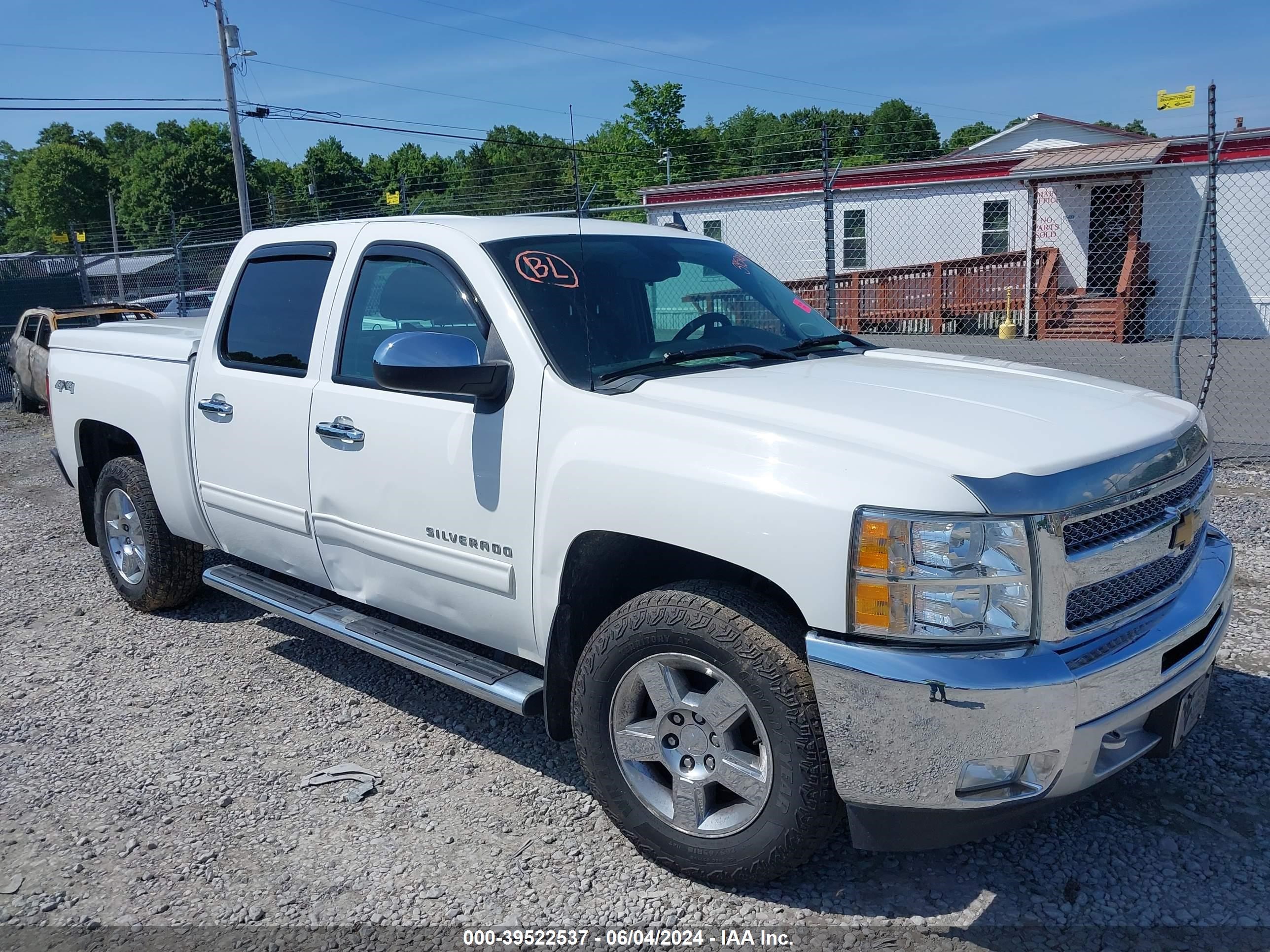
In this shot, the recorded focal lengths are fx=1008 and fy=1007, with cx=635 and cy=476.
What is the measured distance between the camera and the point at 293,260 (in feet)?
14.1

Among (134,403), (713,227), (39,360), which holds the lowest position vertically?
(39,360)

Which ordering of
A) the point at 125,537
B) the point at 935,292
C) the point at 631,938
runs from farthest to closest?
the point at 935,292 → the point at 125,537 → the point at 631,938

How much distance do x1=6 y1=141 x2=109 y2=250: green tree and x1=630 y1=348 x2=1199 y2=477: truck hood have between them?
96.1 meters

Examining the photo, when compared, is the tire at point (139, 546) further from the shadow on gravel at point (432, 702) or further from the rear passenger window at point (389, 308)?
the rear passenger window at point (389, 308)

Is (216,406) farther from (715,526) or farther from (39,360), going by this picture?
(39,360)

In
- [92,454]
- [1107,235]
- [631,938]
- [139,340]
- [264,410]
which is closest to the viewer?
[631,938]

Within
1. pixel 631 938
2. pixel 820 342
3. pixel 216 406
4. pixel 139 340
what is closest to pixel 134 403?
pixel 139 340

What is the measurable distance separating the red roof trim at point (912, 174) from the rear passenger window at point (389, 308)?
51.6ft

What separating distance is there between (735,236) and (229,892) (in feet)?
71.5

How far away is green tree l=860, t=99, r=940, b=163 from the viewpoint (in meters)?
65.2

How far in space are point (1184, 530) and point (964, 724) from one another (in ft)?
3.52

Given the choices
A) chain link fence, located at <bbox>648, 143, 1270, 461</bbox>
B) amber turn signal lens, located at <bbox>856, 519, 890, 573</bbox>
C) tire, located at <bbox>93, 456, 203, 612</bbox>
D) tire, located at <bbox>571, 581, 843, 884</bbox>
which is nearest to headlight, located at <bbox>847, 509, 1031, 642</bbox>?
amber turn signal lens, located at <bbox>856, 519, 890, 573</bbox>

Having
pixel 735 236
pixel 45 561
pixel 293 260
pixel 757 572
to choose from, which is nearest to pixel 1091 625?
pixel 757 572

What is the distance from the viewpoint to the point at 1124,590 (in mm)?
2664
